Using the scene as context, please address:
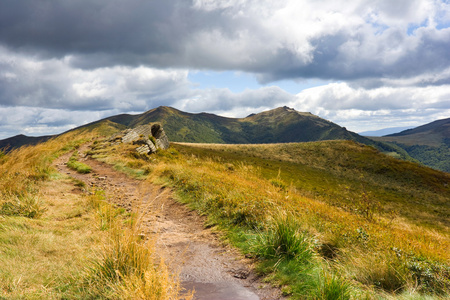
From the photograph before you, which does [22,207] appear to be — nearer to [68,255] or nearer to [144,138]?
[68,255]

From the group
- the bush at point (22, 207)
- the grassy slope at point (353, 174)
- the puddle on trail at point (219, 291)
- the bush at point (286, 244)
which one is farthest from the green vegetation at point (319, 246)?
the grassy slope at point (353, 174)

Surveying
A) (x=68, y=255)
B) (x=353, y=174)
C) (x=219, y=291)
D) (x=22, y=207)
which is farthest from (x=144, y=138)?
(x=353, y=174)

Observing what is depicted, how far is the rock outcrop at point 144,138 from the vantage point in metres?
25.8

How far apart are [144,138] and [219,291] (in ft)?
79.1

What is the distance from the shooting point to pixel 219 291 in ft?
15.6

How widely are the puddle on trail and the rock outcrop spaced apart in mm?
20456

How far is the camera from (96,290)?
3660mm

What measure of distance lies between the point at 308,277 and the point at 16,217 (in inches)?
266

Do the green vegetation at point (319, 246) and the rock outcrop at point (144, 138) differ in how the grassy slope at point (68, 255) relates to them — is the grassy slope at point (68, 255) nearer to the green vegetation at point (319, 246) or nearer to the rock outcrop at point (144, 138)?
the green vegetation at point (319, 246)

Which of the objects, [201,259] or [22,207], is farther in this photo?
[22,207]

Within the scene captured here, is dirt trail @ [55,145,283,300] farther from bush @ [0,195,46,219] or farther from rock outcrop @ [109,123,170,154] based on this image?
rock outcrop @ [109,123,170,154]

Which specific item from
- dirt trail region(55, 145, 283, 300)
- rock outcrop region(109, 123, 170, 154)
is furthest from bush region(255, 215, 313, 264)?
rock outcrop region(109, 123, 170, 154)

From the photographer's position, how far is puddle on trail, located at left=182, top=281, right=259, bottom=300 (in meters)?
4.53

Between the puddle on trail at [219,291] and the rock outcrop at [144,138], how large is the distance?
20.5 meters
